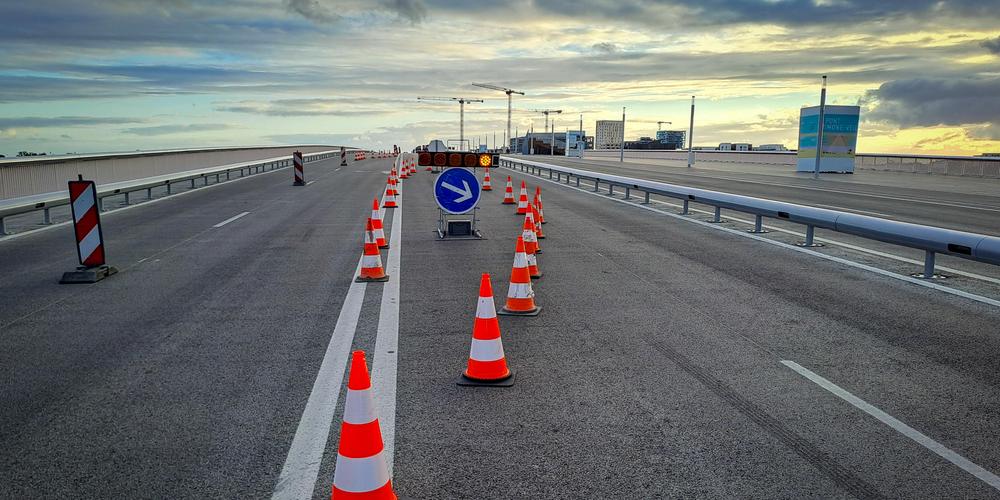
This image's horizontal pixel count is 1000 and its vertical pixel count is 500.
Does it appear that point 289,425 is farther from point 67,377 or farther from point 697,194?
point 697,194

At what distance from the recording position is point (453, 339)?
22.1 feet

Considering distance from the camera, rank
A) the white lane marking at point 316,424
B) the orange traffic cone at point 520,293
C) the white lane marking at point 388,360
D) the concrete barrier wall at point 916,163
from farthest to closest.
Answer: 1. the concrete barrier wall at point 916,163
2. the orange traffic cone at point 520,293
3. the white lane marking at point 388,360
4. the white lane marking at point 316,424

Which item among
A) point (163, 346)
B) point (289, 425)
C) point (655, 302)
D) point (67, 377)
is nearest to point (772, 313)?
point (655, 302)

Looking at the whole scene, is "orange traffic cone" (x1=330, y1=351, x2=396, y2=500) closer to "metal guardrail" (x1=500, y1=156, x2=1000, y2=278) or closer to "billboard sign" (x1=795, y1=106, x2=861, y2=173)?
"metal guardrail" (x1=500, y1=156, x2=1000, y2=278)

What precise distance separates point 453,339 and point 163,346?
2547 mm

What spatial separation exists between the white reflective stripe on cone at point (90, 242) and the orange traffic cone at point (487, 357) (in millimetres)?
6703

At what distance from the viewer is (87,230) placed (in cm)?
981

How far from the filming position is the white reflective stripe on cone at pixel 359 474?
3.51m

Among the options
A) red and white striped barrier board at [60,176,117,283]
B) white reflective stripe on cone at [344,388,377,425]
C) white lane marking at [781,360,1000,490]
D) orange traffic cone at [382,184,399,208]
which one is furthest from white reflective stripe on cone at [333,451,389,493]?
orange traffic cone at [382,184,399,208]

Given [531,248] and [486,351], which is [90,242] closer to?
[531,248]

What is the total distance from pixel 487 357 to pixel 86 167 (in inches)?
935

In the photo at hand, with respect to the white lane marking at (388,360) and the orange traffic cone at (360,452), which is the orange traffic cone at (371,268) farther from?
the orange traffic cone at (360,452)

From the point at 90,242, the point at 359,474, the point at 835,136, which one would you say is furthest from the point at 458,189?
the point at 835,136

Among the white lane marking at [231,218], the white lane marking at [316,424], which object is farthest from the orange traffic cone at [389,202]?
the white lane marking at [316,424]
